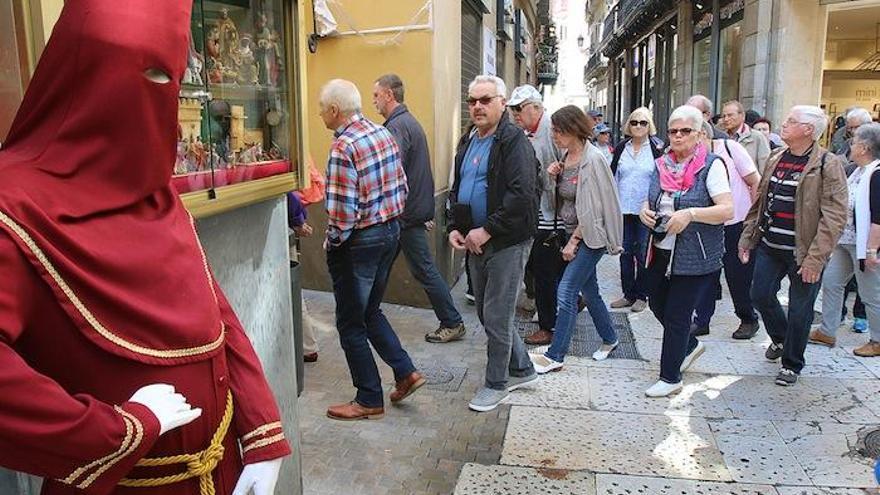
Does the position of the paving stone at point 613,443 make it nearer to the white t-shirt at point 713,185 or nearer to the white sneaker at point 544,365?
the white sneaker at point 544,365

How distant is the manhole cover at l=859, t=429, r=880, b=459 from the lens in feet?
12.5

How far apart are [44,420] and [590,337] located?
5.25 meters

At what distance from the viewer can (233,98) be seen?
8.34 ft

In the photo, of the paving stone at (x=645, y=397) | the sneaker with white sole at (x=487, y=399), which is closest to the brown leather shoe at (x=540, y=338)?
the paving stone at (x=645, y=397)

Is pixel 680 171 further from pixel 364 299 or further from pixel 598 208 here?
pixel 364 299

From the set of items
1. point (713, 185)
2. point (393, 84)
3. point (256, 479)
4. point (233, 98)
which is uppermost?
point (393, 84)

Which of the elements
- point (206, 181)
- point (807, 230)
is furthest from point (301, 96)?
point (807, 230)

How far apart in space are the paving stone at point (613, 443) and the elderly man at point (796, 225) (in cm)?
115

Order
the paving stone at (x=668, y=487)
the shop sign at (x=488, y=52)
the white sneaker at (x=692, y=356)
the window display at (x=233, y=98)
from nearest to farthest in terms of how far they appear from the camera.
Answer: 1. the window display at (x=233, y=98)
2. the paving stone at (x=668, y=487)
3. the white sneaker at (x=692, y=356)
4. the shop sign at (x=488, y=52)

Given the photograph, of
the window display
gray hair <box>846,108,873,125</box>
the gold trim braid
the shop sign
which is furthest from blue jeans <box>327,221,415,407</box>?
the shop sign

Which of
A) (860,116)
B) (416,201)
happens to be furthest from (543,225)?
(860,116)

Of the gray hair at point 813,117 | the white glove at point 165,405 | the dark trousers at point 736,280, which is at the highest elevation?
the gray hair at point 813,117

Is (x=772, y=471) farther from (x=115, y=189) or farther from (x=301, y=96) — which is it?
(x=115, y=189)

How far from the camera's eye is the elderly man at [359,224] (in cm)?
398
